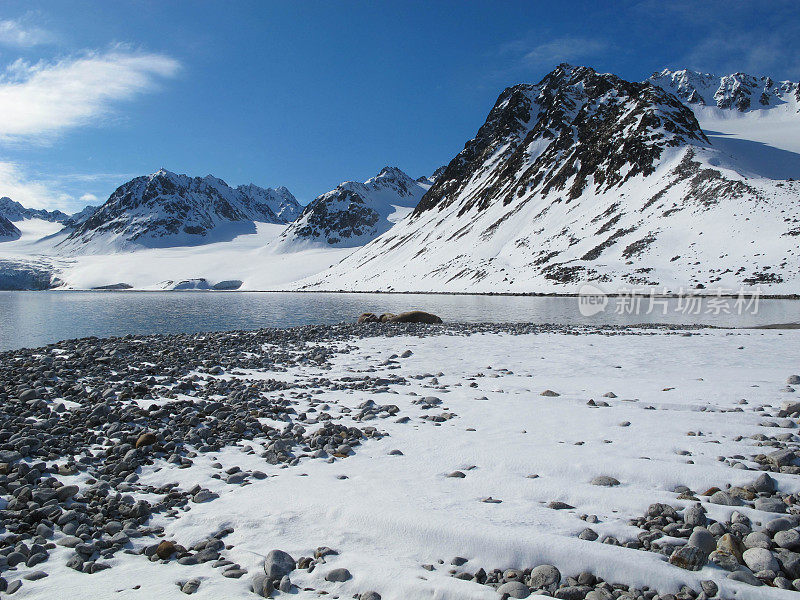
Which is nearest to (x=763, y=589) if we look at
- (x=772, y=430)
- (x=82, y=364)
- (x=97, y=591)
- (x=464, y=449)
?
(x=464, y=449)

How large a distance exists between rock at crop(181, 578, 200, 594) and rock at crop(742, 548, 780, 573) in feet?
17.7

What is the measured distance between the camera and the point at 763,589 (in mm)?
4156

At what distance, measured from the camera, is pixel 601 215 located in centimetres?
8888

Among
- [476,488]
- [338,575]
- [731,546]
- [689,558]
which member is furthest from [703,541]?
[338,575]

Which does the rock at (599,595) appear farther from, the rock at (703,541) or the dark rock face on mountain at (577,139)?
the dark rock face on mountain at (577,139)

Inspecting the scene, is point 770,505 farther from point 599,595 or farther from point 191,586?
point 191,586

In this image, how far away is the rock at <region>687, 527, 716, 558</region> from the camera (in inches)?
188

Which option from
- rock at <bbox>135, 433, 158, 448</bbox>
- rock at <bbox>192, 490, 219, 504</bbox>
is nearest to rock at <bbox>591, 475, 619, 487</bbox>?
rock at <bbox>192, 490, 219, 504</bbox>

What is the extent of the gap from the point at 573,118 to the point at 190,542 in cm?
16987

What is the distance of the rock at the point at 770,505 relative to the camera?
552 centimetres

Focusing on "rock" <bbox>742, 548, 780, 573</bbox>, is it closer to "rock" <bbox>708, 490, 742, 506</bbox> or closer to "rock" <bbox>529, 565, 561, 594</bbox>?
"rock" <bbox>708, 490, 742, 506</bbox>

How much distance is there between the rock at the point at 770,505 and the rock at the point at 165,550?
689cm

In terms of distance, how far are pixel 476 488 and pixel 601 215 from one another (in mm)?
92408

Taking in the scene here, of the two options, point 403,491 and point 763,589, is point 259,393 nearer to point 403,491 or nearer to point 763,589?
point 403,491
